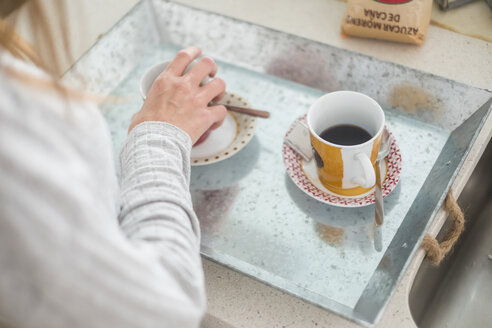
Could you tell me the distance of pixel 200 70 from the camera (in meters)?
0.74

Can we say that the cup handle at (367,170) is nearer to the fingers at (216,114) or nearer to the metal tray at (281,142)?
the metal tray at (281,142)

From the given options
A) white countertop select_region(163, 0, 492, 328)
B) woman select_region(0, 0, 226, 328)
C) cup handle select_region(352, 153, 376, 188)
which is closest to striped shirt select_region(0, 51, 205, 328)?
woman select_region(0, 0, 226, 328)

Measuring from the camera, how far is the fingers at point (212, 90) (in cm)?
73

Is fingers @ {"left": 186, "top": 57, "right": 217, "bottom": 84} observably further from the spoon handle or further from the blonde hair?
the blonde hair

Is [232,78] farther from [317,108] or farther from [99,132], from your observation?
[99,132]

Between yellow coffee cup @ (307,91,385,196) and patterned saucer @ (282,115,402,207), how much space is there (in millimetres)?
10

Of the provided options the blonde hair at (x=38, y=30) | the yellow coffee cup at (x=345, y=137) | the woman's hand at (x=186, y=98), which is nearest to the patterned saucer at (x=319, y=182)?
the yellow coffee cup at (x=345, y=137)

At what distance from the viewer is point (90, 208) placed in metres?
0.40

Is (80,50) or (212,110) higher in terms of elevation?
(212,110)

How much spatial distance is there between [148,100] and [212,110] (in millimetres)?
90

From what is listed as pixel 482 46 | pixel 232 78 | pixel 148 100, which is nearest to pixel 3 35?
pixel 148 100

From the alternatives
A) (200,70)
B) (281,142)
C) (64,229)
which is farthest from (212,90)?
(64,229)

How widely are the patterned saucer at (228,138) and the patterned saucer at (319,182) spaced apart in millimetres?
65

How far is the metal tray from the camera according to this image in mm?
667
